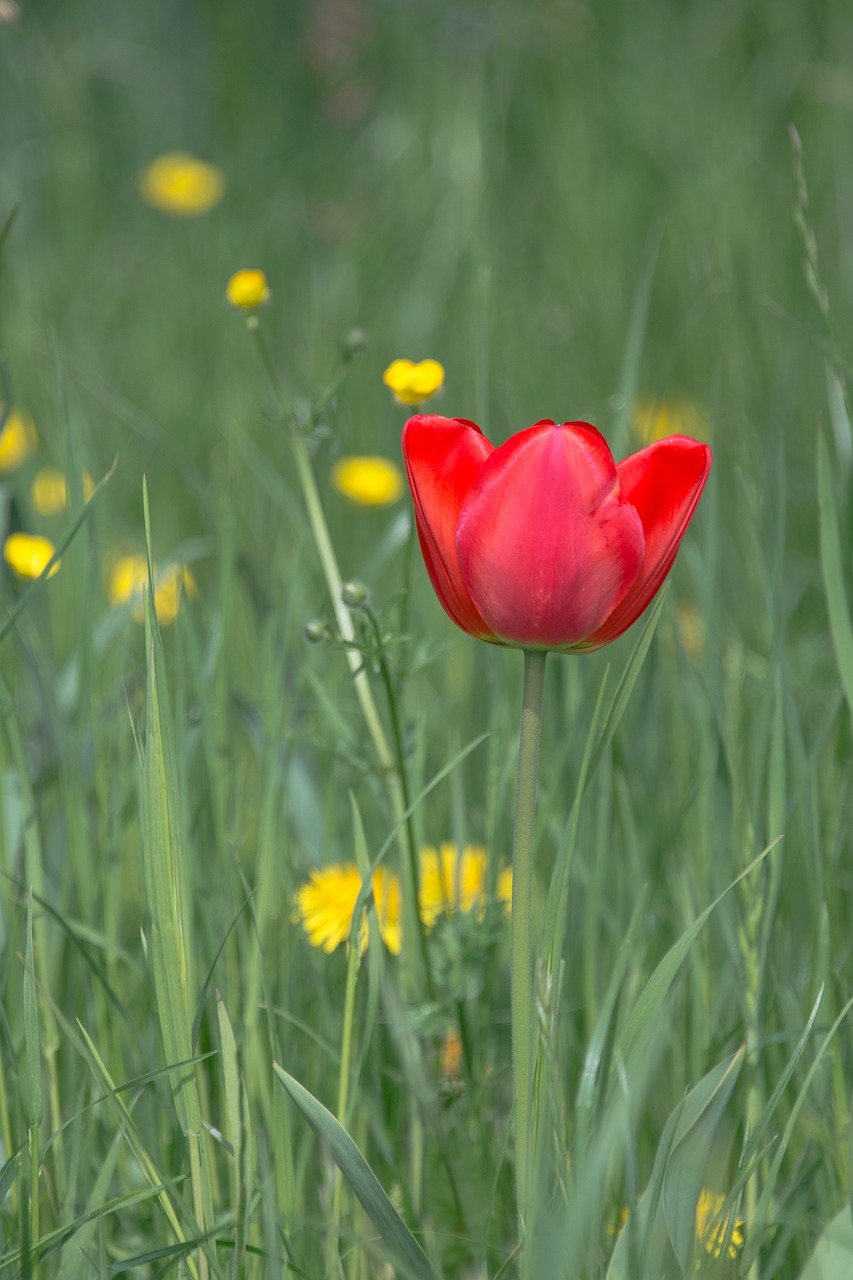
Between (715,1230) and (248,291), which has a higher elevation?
(248,291)

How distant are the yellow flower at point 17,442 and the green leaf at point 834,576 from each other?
728 millimetres

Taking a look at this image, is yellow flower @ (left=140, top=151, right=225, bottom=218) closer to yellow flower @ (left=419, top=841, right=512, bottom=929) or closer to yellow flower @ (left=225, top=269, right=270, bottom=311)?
yellow flower @ (left=225, top=269, right=270, bottom=311)

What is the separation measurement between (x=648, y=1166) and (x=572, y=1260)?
310 mm

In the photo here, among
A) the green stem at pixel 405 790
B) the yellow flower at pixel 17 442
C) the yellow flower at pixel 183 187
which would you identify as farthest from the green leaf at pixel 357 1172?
the yellow flower at pixel 183 187

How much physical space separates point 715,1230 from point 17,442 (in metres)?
1.10

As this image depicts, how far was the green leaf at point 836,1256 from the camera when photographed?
0.51 meters

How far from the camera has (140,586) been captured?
1.16 m

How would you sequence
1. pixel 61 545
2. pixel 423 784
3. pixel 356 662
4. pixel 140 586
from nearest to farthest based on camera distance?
1. pixel 61 545
2. pixel 356 662
3. pixel 423 784
4. pixel 140 586

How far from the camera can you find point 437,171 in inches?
103

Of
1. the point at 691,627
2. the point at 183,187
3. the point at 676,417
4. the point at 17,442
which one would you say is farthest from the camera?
the point at 183,187

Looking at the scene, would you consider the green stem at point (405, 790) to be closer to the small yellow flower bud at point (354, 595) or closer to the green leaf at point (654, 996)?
the small yellow flower bud at point (354, 595)

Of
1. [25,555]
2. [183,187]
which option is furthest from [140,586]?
[183,187]

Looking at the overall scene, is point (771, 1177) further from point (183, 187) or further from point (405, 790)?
point (183, 187)

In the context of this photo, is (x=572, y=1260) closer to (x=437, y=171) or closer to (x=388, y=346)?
(x=388, y=346)
